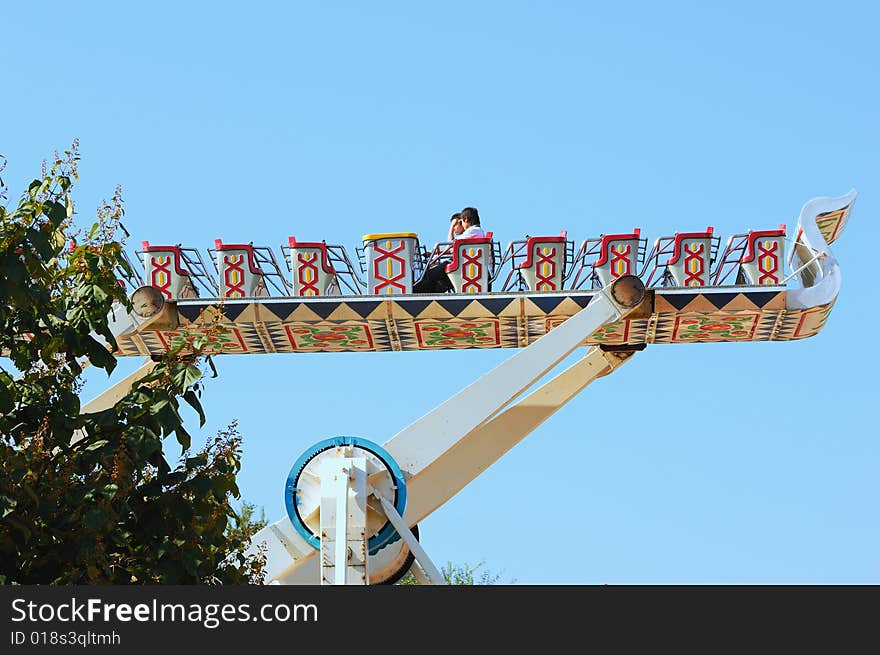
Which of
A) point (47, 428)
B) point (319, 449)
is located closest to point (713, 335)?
point (319, 449)

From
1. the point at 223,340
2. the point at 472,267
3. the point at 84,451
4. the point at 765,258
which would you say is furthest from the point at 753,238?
the point at 84,451

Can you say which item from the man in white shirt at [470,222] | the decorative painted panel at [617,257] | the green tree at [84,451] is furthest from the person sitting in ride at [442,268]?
the green tree at [84,451]

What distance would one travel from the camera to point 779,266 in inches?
725

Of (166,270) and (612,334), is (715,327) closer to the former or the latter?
(612,334)

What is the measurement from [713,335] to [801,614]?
12376mm

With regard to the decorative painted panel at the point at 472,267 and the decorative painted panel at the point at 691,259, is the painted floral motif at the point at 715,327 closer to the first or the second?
the decorative painted panel at the point at 691,259

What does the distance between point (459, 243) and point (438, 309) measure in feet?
2.72

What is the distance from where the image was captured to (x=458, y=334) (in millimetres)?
18562

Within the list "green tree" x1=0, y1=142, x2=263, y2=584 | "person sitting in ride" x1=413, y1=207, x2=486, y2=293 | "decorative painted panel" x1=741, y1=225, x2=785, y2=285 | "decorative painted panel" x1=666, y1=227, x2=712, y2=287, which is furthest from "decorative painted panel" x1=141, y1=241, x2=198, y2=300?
"green tree" x1=0, y1=142, x2=263, y2=584

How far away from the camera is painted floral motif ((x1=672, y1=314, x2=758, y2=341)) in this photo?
18438mm

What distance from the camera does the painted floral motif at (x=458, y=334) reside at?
60.2 ft

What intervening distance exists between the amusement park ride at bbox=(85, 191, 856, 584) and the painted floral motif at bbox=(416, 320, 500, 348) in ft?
0.07

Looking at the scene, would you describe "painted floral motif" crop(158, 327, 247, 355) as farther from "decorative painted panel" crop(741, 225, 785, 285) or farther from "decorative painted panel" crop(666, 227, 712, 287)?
"decorative painted panel" crop(741, 225, 785, 285)

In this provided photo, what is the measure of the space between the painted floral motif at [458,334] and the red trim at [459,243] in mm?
686
